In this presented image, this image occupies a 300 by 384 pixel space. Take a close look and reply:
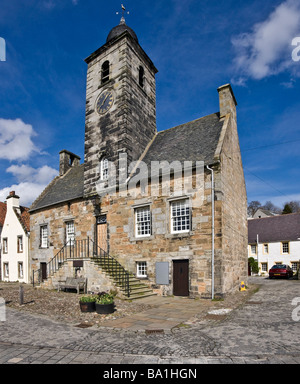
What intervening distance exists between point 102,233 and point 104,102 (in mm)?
9448

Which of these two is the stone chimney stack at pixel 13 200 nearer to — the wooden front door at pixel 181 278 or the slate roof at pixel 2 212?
the slate roof at pixel 2 212

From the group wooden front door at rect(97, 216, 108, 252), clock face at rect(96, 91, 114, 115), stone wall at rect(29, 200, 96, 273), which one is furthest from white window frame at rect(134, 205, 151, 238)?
clock face at rect(96, 91, 114, 115)

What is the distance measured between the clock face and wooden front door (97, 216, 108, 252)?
7788mm

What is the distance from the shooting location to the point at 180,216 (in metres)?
14.8

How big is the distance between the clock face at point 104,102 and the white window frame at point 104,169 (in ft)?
11.9

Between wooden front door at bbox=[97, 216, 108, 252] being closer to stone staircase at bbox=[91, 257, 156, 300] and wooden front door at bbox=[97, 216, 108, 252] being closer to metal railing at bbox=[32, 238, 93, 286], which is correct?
metal railing at bbox=[32, 238, 93, 286]

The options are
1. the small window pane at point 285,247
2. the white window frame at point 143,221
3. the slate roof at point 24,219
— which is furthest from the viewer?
the small window pane at point 285,247

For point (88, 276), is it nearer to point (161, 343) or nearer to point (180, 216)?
point (180, 216)

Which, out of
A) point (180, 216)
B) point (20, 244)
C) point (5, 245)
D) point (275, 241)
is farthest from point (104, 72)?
point (275, 241)

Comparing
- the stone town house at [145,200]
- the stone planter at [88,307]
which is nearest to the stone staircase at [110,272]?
the stone town house at [145,200]

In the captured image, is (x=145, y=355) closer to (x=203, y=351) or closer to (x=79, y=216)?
(x=203, y=351)

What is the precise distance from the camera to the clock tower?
18.5 meters

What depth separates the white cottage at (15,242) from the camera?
26422 millimetres
